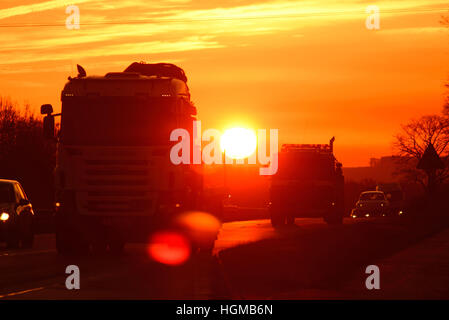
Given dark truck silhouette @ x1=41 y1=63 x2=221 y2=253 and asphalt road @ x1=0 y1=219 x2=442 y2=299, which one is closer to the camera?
asphalt road @ x1=0 y1=219 x2=442 y2=299

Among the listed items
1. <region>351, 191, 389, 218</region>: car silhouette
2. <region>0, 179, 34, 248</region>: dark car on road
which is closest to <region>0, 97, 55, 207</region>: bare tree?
<region>351, 191, 389, 218</region>: car silhouette

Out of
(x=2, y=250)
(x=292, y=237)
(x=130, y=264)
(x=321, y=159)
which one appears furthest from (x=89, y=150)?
(x=321, y=159)

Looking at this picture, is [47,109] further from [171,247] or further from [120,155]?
[171,247]

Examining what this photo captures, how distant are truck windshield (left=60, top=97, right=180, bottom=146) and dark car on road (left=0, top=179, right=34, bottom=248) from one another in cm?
618

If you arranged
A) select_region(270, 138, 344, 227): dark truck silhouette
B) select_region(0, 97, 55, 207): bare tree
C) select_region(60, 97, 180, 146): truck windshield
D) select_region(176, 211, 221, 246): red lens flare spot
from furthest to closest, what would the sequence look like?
select_region(0, 97, 55, 207): bare tree < select_region(270, 138, 344, 227): dark truck silhouette < select_region(176, 211, 221, 246): red lens flare spot < select_region(60, 97, 180, 146): truck windshield

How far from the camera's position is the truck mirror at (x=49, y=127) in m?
24.6

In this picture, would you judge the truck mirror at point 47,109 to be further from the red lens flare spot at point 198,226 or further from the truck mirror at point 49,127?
the red lens flare spot at point 198,226

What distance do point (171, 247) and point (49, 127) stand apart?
4.45 meters

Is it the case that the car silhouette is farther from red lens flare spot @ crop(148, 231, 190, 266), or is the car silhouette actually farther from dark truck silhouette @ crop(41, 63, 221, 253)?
dark truck silhouette @ crop(41, 63, 221, 253)

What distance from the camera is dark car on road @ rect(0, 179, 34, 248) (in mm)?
29797

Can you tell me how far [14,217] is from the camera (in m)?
29.8

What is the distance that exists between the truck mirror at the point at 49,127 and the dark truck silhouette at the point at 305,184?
67.1ft

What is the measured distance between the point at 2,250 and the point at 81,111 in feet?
21.4

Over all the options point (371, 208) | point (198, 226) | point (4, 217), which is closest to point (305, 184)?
point (4, 217)
